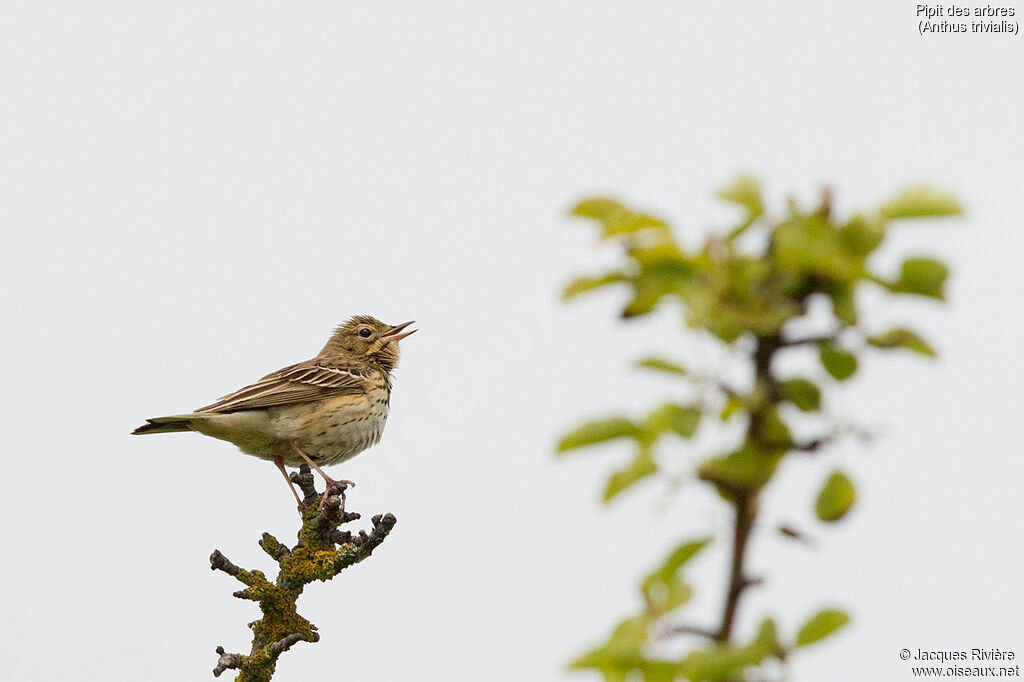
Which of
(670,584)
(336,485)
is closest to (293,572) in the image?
(336,485)

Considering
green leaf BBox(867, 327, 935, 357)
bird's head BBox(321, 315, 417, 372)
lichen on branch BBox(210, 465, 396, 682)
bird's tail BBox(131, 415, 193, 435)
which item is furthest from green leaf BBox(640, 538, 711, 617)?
bird's head BBox(321, 315, 417, 372)

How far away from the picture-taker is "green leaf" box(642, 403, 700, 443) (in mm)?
1556

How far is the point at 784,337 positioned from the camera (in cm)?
154

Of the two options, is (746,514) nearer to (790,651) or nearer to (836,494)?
(836,494)

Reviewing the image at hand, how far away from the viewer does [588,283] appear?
176 cm

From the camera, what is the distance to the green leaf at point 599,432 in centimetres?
170

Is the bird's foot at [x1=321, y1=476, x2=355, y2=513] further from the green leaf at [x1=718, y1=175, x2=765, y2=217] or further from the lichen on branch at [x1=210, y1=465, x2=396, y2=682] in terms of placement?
the green leaf at [x1=718, y1=175, x2=765, y2=217]

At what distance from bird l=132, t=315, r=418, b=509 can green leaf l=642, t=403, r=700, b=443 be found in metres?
8.07

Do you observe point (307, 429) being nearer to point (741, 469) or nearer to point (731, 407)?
point (731, 407)

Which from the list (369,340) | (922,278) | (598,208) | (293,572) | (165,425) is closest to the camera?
(922,278)

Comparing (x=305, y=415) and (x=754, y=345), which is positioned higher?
(x=305, y=415)

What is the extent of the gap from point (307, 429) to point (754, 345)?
31.3 ft

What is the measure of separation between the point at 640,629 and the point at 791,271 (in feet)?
2.03

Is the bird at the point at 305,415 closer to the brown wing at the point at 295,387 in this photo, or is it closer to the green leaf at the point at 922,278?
the brown wing at the point at 295,387
